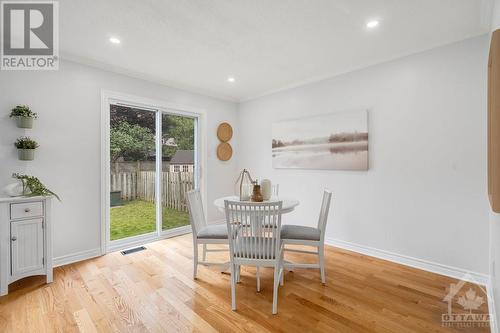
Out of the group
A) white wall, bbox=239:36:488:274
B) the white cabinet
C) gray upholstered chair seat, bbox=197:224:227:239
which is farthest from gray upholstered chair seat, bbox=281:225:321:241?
the white cabinet

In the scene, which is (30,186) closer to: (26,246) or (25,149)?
(25,149)

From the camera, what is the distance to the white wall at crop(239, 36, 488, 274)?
2.40 meters

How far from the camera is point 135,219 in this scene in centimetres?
366

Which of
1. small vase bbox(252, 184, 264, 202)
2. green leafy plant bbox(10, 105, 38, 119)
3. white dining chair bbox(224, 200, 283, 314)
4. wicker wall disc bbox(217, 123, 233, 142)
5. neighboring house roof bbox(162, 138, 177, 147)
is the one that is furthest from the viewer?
wicker wall disc bbox(217, 123, 233, 142)

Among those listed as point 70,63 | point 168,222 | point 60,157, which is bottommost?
point 168,222

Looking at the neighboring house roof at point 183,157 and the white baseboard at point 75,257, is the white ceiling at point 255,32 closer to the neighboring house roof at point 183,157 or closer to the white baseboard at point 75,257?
the neighboring house roof at point 183,157

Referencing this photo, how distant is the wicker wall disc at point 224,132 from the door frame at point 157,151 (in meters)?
0.31

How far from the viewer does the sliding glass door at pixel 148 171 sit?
3414 mm

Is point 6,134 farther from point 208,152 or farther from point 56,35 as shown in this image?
point 208,152

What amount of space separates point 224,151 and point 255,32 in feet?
8.26

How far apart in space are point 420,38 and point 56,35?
147 inches

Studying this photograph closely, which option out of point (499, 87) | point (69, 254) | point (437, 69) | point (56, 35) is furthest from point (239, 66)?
point (69, 254)

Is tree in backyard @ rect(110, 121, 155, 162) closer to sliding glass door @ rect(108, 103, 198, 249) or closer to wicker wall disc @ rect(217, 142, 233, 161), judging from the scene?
sliding glass door @ rect(108, 103, 198, 249)

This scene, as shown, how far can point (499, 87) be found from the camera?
1.13 m
